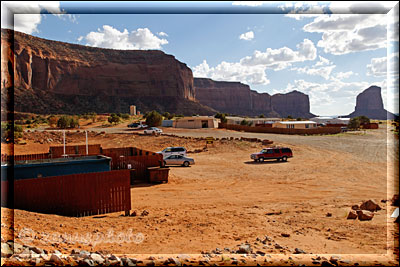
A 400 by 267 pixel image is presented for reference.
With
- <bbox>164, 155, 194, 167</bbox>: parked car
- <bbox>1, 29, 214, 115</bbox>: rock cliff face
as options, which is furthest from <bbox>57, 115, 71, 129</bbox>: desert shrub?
<bbox>1, 29, 214, 115</bbox>: rock cliff face

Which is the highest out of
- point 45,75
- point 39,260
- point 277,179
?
point 45,75

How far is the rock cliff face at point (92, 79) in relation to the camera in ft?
451

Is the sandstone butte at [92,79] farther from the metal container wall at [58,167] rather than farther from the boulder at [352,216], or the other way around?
the boulder at [352,216]

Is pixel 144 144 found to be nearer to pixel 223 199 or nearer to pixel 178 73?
pixel 223 199

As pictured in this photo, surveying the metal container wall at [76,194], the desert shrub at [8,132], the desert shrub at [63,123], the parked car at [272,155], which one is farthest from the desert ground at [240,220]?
the desert shrub at [63,123]

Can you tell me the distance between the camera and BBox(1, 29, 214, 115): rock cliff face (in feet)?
451

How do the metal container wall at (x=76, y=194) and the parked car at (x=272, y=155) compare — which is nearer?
the metal container wall at (x=76, y=194)

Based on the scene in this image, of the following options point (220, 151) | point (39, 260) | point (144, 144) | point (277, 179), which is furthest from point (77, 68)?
point (39, 260)

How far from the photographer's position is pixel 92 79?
536ft

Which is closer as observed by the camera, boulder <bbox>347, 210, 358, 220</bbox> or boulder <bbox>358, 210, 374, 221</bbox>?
boulder <bbox>358, 210, 374, 221</bbox>

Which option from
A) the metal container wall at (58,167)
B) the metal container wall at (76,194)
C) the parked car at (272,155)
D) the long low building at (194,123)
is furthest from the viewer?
the long low building at (194,123)

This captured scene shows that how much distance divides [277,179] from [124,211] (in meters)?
12.0

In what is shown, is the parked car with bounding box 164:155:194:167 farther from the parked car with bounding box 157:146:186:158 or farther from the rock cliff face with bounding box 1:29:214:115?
the rock cliff face with bounding box 1:29:214:115

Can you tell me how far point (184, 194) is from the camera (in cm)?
1545
